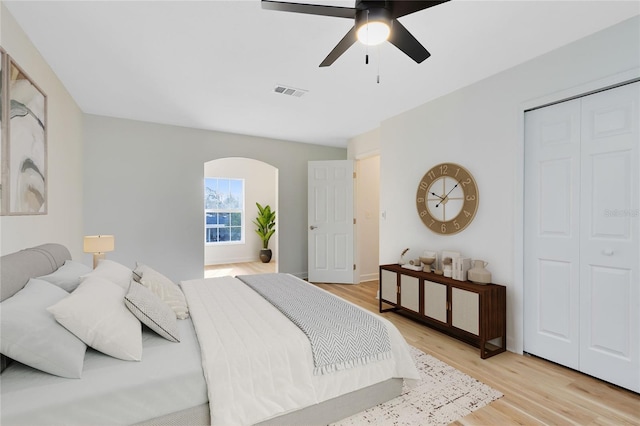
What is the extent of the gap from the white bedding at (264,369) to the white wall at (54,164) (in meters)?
1.44

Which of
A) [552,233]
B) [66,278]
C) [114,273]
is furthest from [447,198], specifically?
[66,278]

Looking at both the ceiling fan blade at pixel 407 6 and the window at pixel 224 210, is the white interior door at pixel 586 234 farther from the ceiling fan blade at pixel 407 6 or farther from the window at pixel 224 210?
the window at pixel 224 210

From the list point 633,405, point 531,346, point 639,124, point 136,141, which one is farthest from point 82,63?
point 633,405

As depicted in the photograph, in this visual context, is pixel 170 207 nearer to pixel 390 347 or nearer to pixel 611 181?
pixel 390 347

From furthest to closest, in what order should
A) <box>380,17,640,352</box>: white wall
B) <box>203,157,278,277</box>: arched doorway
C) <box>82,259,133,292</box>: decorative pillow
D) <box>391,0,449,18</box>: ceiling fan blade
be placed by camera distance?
<box>203,157,278,277</box>: arched doorway → <box>380,17,640,352</box>: white wall → <box>82,259,133,292</box>: decorative pillow → <box>391,0,449,18</box>: ceiling fan blade

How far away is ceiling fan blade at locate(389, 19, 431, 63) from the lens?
1.64m

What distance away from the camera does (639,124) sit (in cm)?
201

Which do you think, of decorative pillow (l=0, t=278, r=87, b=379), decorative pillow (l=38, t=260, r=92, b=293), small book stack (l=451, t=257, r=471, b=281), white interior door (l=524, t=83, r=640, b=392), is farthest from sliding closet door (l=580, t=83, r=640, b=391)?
decorative pillow (l=38, t=260, r=92, b=293)

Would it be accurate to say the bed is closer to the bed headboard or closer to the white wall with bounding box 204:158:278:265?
the bed headboard

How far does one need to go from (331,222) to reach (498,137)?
2973mm

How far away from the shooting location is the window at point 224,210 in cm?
696

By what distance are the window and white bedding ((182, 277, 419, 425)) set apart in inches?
210

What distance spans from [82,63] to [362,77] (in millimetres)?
2505

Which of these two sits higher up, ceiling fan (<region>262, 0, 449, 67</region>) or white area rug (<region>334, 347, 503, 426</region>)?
ceiling fan (<region>262, 0, 449, 67</region>)
